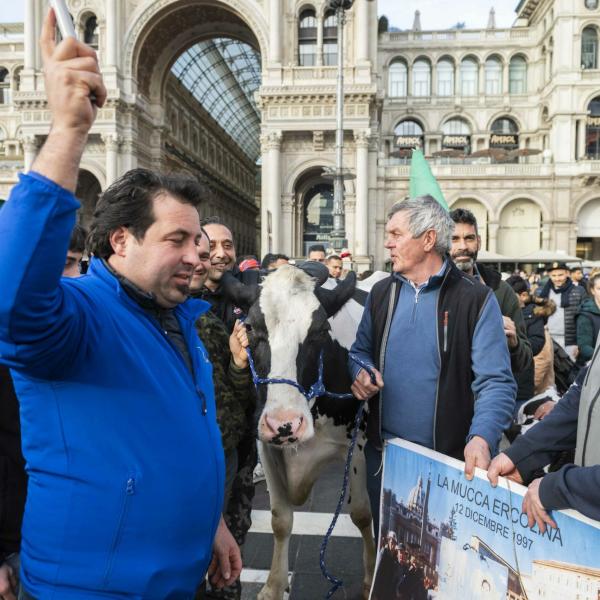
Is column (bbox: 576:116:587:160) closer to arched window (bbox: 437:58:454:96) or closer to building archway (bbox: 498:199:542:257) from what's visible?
building archway (bbox: 498:199:542:257)

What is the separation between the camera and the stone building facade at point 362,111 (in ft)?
103

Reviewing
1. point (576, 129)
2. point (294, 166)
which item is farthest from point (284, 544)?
point (576, 129)

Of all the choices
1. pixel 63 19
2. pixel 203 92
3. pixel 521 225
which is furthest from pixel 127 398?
pixel 203 92

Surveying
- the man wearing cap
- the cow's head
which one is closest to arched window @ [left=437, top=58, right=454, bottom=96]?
the man wearing cap

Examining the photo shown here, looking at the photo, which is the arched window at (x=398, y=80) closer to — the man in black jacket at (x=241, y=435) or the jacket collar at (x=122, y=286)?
the man in black jacket at (x=241, y=435)

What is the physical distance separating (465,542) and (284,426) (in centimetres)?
90

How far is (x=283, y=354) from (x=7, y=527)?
134cm

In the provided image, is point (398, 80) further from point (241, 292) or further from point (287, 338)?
point (287, 338)

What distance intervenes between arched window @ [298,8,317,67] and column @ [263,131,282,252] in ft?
18.2

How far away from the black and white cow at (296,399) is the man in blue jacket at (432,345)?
0.31 meters

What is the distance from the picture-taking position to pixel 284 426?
242cm

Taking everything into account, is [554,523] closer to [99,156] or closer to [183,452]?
[183,452]

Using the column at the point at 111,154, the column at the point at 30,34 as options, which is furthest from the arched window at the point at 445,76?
the column at the point at 30,34

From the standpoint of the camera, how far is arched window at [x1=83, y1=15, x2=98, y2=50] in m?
33.5
